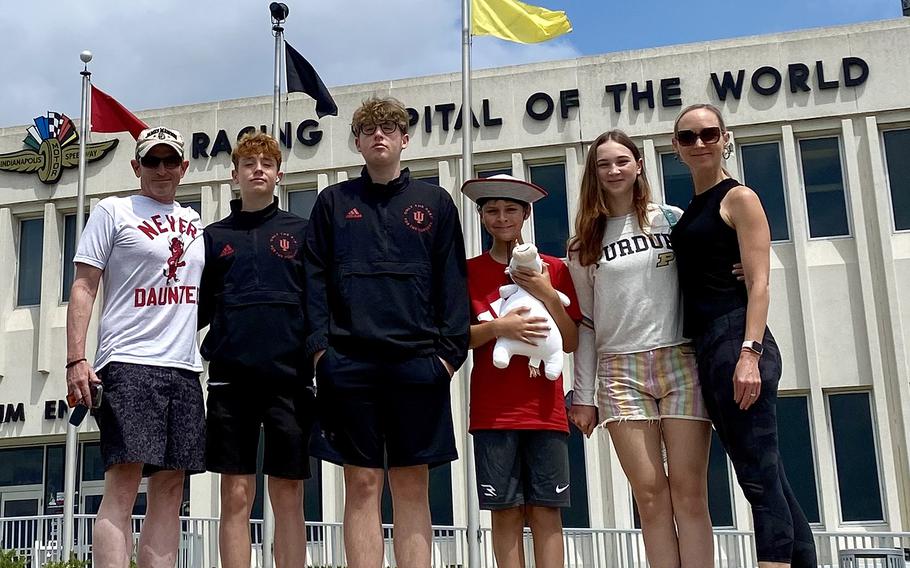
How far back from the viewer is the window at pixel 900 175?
16.9 metres

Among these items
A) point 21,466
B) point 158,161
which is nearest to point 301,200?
point 21,466

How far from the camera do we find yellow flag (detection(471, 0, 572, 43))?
1475 centimetres

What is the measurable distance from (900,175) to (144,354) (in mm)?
15575

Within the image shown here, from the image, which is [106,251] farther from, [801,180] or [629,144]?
[801,180]

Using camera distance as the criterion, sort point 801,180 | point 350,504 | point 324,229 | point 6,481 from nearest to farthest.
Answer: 1. point 350,504
2. point 324,229
3. point 801,180
4. point 6,481

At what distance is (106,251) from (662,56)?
14.9 m

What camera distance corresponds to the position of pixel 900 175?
1698cm

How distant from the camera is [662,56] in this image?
59.2 ft

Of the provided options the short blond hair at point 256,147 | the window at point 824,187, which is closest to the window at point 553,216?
the window at point 824,187

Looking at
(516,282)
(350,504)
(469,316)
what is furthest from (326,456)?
(516,282)

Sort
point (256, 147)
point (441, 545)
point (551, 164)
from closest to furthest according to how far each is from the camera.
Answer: point (256, 147), point (441, 545), point (551, 164)

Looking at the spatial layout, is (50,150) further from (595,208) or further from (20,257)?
A: (595,208)

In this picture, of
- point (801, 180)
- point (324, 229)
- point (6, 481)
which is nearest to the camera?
point (324, 229)

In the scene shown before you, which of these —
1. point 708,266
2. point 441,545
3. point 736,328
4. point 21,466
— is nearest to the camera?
point 736,328
